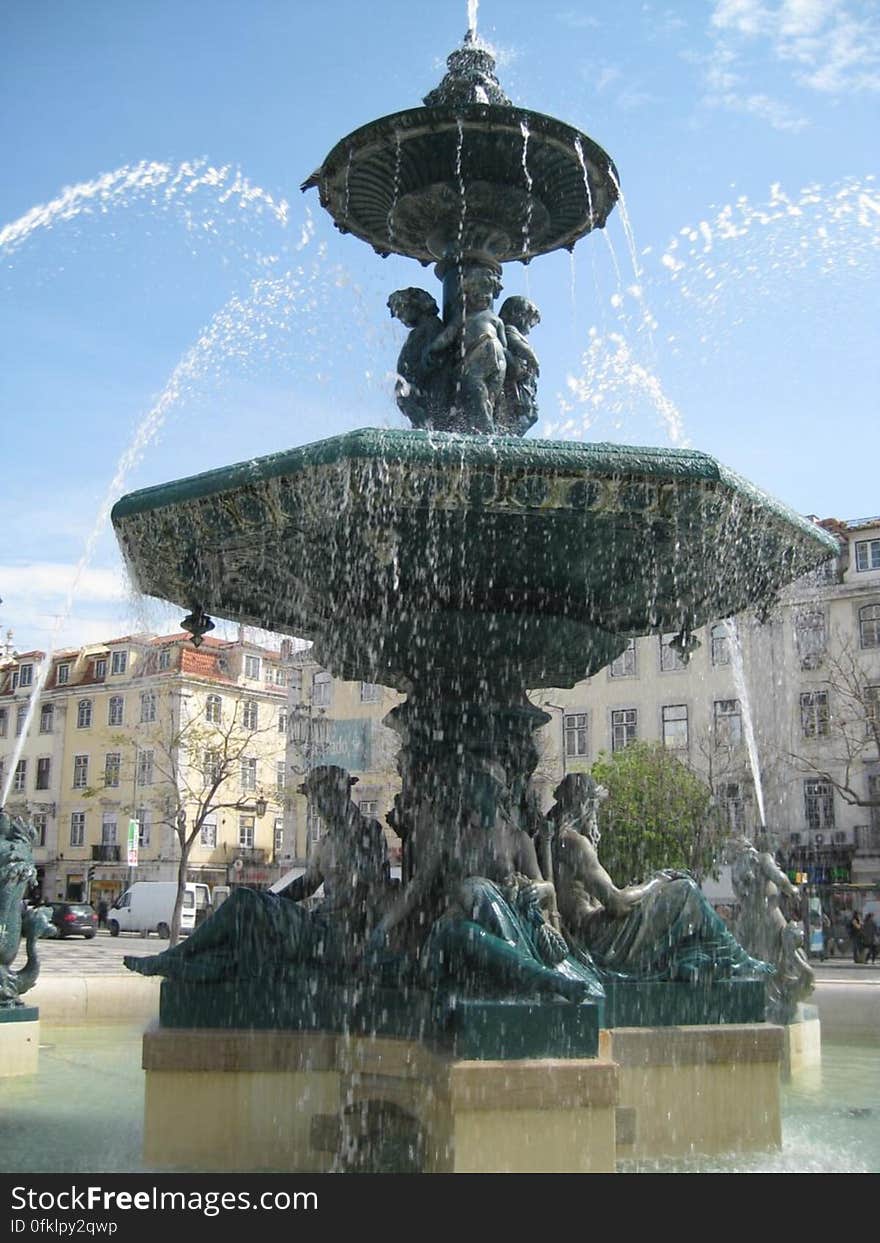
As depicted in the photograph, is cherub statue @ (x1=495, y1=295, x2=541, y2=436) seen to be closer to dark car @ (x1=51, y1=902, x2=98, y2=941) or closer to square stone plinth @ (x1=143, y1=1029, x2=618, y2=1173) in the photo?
square stone plinth @ (x1=143, y1=1029, x2=618, y2=1173)

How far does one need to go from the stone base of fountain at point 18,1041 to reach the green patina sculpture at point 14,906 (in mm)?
147

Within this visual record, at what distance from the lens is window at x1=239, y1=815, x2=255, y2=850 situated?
209ft

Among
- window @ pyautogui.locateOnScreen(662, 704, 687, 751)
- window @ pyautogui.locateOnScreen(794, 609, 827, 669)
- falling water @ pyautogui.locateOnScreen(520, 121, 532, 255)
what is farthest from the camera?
window @ pyautogui.locateOnScreen(662, 704, 687, 751)

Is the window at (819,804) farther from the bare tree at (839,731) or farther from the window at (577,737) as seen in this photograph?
the window at (577,737)

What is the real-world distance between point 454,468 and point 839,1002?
335 inches

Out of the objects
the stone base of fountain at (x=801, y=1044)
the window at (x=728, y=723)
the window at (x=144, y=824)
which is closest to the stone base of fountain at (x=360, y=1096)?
the stone base of fountain at (x=801, y=1044)

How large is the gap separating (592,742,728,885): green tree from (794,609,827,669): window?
913 cm

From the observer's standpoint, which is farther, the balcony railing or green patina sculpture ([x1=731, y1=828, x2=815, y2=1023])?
the balcony railing

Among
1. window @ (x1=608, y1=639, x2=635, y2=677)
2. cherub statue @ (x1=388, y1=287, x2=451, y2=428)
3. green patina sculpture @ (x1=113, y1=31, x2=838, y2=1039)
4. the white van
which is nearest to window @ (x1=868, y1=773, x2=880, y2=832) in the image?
window @ (x1=608, y1=639, x2=635, y2=677)

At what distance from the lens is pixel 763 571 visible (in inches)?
284

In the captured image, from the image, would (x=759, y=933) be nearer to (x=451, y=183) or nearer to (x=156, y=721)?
(x=451, y=183)

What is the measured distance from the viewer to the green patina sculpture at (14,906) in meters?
8.57

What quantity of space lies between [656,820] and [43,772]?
4063 centimetres
